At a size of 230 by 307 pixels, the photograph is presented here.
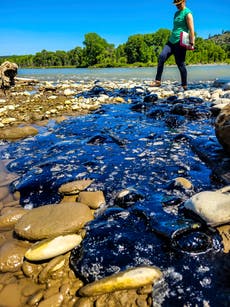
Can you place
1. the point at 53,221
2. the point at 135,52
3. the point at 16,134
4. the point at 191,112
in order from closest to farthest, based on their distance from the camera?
the point at 53,221 < the point at 16,134 < the point at 191,112 < the point at 135,52

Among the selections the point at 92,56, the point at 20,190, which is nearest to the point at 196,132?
the point at 20,190

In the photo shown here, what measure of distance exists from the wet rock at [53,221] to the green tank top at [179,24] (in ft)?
28.1

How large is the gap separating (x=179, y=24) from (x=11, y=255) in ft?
31.1

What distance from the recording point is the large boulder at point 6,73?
45.4ft

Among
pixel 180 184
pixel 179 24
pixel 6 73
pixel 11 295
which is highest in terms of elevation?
pixel 179 24

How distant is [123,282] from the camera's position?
1.61 m

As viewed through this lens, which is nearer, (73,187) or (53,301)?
(53,301)

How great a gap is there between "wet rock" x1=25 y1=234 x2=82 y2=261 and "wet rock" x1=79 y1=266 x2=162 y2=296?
398 mm

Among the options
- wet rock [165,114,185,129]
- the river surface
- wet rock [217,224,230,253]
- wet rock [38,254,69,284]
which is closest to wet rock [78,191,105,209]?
wet rock [38,254,69,284]

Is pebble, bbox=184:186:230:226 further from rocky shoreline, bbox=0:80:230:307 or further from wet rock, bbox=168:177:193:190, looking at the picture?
wet rock, bbox=168:177:193:190

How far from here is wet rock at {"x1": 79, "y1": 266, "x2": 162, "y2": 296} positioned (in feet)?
5.22

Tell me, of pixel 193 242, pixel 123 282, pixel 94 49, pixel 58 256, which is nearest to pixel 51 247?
pixel 58 256

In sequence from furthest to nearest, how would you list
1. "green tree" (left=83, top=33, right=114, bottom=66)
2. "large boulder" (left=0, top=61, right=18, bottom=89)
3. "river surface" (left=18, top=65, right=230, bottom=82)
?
"green tree" (left=83, top=33, right=114, bottom=66) → "river surface" (left=18, top=65, right=230, bottom=82) → "large boulder" (left=0, top=61, right=18, bottom=89)

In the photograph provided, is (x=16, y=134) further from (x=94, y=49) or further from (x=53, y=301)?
(x=94, y=49)
